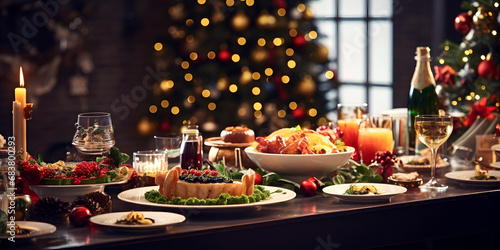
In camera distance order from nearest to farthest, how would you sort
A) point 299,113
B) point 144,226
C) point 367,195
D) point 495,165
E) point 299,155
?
point 144,226
point 367,195
point 299,155
point 495,165
point 299,113

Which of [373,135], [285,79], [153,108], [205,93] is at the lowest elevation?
[373,135]

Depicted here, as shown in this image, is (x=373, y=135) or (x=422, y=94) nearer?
(x=373, y=135)

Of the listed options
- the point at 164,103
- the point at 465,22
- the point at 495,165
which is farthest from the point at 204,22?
the point at 495,165

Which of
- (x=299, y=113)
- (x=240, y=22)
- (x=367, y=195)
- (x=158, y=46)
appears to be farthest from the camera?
(x=158, y=46)

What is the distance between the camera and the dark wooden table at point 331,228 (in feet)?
5.44

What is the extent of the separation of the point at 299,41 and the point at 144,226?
12.3 ft

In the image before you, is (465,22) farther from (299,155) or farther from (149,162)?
(149,162)

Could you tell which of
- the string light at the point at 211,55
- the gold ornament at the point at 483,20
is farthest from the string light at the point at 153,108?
the gold ornament at the point at 483,20

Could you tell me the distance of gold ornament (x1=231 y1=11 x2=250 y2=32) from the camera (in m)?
5.15

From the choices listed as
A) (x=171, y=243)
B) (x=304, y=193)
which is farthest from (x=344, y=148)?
(x=171, y=243)

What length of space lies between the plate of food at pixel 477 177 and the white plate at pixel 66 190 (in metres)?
1.15

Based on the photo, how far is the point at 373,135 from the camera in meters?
2.71

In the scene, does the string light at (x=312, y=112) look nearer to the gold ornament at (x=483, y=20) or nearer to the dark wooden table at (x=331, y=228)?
the gold ornament at (x=483, y=20)

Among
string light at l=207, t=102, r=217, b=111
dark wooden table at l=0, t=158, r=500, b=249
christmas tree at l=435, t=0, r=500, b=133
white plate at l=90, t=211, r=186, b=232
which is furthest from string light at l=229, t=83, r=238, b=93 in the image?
white plate at l=90, t=211, r=186, b=232
